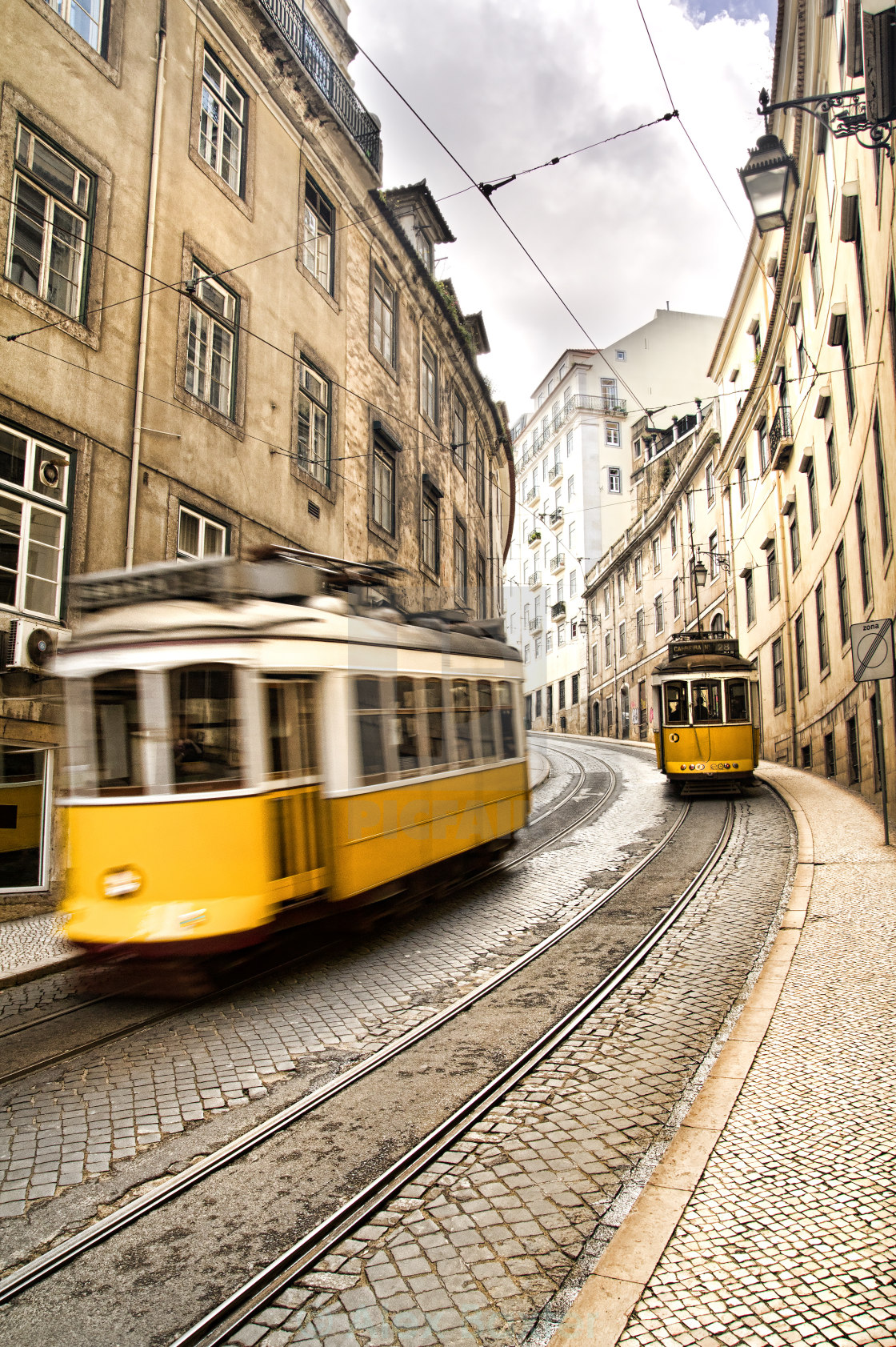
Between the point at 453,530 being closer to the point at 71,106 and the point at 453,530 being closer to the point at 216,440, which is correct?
the point at 216,440

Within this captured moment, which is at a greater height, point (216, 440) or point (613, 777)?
point (216, 440)

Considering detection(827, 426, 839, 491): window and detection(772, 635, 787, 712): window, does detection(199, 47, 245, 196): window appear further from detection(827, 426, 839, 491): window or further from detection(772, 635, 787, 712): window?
detection(772, 635, 787, 712): window

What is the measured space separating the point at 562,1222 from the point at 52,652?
7.68 metres

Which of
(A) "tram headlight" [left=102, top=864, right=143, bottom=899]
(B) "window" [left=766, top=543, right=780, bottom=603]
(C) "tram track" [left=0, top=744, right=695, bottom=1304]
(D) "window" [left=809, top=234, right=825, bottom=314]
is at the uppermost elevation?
(D) "window" [left=809, top=234, right=825, bottom=314]

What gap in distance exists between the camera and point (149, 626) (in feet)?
19.7

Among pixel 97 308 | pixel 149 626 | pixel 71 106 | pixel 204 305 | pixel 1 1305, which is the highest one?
pixel 71 106

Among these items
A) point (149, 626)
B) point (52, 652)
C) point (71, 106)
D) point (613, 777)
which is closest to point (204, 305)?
point (71, 106)

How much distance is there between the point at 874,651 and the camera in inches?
Result: 387

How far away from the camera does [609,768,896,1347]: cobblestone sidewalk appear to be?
2609 mm

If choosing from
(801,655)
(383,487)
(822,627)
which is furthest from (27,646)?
(801,655)

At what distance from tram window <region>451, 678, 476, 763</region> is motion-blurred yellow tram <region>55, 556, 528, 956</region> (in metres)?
1.81

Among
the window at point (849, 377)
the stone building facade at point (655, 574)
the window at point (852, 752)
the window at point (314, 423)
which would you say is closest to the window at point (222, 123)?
the window at point (314, 423)

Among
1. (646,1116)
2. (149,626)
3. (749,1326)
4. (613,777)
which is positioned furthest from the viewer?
(613,777)

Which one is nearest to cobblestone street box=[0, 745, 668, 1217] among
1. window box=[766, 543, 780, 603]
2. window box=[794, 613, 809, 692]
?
window box=[794, 613, 809, 692]
